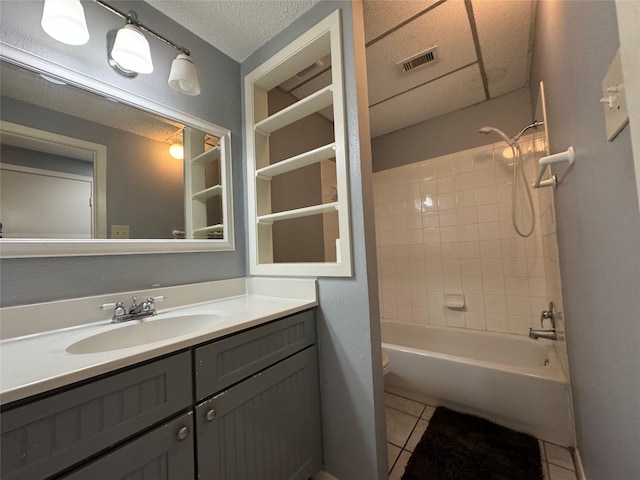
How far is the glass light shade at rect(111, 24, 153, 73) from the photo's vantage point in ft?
3.39

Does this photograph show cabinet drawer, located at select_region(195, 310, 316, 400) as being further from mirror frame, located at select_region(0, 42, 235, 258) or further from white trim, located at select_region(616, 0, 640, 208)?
white trim, located at select_region(616, 0, 640, 208)

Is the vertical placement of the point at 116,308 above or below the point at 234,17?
below

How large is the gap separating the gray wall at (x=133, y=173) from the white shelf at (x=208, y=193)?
0.08 meters

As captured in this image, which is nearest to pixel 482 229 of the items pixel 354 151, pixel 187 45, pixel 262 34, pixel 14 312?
pixel 354 151

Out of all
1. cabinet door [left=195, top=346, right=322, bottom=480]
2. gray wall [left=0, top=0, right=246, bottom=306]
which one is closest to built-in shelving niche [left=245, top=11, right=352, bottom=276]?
gray wall [left=0, top=0, right=246, bottom=306]

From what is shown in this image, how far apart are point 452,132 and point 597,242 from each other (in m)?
1.92

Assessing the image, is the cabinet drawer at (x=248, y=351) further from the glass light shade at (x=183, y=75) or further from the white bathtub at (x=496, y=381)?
the glass light shade at (x=183, y=75)

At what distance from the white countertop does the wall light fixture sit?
97 cm

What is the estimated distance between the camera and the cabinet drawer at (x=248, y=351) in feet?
2.57

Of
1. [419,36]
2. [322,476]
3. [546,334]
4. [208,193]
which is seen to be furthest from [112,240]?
[546,334]

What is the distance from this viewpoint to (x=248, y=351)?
91cm

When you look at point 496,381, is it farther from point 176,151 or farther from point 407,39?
point 176,151

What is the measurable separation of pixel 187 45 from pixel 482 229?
97.0 inches

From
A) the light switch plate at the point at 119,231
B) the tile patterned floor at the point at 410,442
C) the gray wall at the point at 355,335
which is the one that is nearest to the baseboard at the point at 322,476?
the gray wall at the point at 355,335
